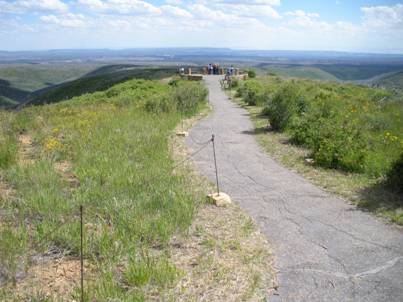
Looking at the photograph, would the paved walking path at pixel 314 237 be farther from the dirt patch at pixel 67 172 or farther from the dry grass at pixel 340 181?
the dirt patch at pixel 67 172

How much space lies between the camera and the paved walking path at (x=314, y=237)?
4.78 meters

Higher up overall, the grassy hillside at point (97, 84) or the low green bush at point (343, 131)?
the low green bush at point (343, 131)

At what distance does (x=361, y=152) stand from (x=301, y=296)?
6.23 m

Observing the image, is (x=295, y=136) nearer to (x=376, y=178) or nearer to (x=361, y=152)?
(x=361, y=152)

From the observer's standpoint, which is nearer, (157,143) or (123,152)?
(123,152)

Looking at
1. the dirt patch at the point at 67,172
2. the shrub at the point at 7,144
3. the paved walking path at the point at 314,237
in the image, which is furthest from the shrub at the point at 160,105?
the dirt patch at the point at 67,172

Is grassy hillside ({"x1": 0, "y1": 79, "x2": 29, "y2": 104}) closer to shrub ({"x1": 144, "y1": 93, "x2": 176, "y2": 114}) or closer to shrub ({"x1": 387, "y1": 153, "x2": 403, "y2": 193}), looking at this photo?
shrub ({"x1": 144, "y1": 93, "x2": 176, "y2": 114})

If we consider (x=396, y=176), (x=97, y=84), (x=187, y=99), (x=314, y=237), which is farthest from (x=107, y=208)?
(x=97, y=84)

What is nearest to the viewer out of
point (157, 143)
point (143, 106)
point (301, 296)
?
point (301, 296)

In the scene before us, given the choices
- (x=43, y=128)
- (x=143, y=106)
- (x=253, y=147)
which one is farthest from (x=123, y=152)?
(x=143, y=106)

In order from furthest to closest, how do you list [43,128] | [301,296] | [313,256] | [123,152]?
[43,128], [123,152], [313,256], [301,296]

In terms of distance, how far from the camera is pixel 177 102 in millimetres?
19047

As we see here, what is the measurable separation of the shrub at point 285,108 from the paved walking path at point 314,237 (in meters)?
4.27

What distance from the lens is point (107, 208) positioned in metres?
6.31
